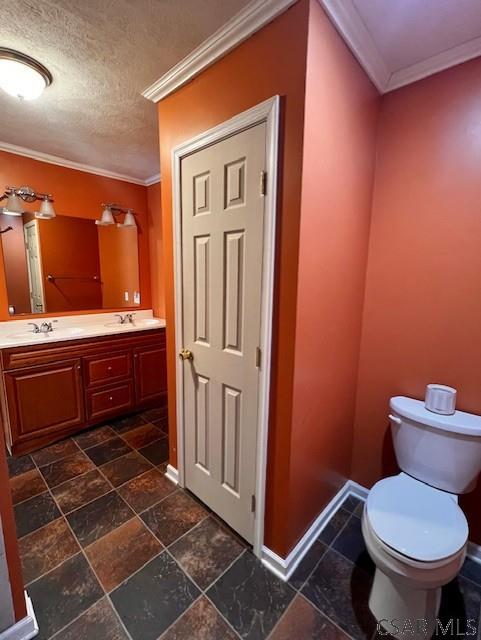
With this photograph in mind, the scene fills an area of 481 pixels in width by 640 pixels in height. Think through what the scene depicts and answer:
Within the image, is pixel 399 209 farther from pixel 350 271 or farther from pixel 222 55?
pixel 222 55

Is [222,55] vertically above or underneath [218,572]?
above

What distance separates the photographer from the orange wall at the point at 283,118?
105cm

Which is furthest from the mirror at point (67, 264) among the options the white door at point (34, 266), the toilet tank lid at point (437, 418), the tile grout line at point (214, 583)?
the toilet tank lid at point (437, 418)

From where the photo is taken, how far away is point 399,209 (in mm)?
1526

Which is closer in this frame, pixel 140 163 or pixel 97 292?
pixel 140 163

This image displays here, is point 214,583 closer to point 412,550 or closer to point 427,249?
point 412,550

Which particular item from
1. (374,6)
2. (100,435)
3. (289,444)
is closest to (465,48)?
(374,6)

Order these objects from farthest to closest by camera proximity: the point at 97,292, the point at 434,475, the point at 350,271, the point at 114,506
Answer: the point at 97,292
the point at 114,506
the point at 350,271
the point at 434,475

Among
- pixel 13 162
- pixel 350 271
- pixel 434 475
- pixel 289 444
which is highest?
pixel 13 162

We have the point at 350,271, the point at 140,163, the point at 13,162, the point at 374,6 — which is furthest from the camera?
the point at 140,163

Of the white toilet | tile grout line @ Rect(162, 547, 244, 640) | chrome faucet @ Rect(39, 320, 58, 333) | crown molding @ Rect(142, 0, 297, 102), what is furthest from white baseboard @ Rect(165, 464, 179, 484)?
crown molding @ Rect(142, 0, 297, 102)

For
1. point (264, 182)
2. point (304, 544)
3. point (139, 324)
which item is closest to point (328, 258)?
point (264, 182)

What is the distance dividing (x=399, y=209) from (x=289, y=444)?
4.32 feet

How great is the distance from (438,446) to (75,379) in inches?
98.4
